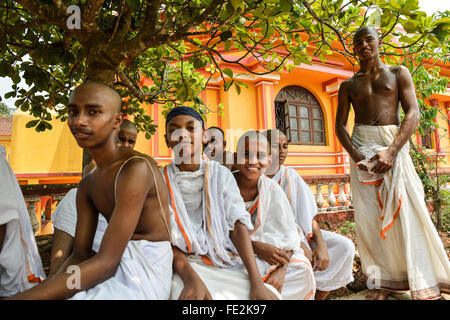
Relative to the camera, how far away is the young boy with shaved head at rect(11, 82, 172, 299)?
3.69ft

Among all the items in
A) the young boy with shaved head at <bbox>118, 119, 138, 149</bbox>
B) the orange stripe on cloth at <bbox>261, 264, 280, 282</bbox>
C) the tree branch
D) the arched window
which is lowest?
the orange stripe on cloth at <bbox>261, 264, 280, 282</bbox>

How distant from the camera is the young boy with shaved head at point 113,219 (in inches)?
44.3

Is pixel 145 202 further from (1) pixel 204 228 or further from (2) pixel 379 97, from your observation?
(2) pixel 379 97

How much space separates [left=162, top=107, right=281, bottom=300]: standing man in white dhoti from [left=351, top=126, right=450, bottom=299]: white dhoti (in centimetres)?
137

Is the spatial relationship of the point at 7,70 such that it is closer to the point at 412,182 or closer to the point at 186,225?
the point at 186,225

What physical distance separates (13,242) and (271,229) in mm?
1411

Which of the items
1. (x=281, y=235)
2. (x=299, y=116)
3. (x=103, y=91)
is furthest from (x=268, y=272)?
(x=299, y=116)

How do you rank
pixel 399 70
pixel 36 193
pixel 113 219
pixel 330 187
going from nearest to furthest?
pixel 113 219 → pixel 399 70 → pixel 36 193 → pixel 330 187

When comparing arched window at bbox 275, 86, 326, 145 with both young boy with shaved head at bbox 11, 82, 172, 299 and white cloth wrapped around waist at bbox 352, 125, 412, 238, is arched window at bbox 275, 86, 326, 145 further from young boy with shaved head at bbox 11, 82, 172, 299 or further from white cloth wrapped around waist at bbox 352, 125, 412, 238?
young boy with shaved head at bbox 11, 82, 172, 299

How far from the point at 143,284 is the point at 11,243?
75cm

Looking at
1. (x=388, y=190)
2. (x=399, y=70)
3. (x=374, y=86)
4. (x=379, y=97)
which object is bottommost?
(x=388, y=190)

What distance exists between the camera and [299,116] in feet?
29.3

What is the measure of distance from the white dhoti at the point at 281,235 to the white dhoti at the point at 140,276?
0.56 meters

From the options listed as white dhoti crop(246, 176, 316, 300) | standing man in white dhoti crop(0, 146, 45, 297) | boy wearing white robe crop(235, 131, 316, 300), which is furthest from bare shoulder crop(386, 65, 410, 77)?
standing man in white dhoti crop(0, 146, 45, 297)
